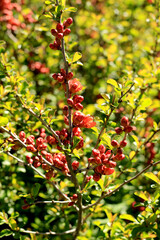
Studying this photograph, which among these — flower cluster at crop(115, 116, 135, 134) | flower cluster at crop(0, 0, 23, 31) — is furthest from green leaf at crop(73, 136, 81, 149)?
flower cluster at crop(0, 0, 23, 31)

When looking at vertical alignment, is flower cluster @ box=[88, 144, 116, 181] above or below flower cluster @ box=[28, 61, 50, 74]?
above

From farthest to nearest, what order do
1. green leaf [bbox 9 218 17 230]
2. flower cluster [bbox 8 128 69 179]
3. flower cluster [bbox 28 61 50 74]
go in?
flower cluster [bbox 28 61 50 74]
green leaf [bbox 9 218 17 230]
flower cluster [bbox 8 128 69 179]

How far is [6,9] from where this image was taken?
3.12 meters

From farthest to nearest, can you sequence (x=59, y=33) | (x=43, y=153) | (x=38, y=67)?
(x=38, y=67) → (x=43, y=153) → (x=59, y=33)

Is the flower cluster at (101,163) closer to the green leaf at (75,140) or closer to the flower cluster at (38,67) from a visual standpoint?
the green leaf at (75,140)

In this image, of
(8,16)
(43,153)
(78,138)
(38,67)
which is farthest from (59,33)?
(8,16)

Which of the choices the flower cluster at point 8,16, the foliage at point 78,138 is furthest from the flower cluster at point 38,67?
the flower cluster at point 8,16

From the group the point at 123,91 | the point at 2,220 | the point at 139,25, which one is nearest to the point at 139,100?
the point at 123,91

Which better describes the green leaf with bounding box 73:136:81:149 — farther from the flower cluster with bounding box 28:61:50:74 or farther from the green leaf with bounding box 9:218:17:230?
the flower cluster with bounding box 28:61:50:74

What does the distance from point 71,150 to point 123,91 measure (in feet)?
1.29

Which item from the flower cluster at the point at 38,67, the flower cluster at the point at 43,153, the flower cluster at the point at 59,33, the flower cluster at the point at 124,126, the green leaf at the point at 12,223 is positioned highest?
the flower cluster at the point at 59,33

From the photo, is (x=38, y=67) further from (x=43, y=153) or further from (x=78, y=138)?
(x=78, y=138)

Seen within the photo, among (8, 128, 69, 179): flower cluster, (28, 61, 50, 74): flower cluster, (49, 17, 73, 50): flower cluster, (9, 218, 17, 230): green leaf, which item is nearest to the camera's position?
(49, 17, 73, 50): flower cluster

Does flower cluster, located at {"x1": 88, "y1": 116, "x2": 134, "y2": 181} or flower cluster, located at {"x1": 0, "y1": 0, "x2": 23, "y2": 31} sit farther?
flower cluster, located at {"x1": 0, "y1": 0, "x2": 23, "y2": 31}
